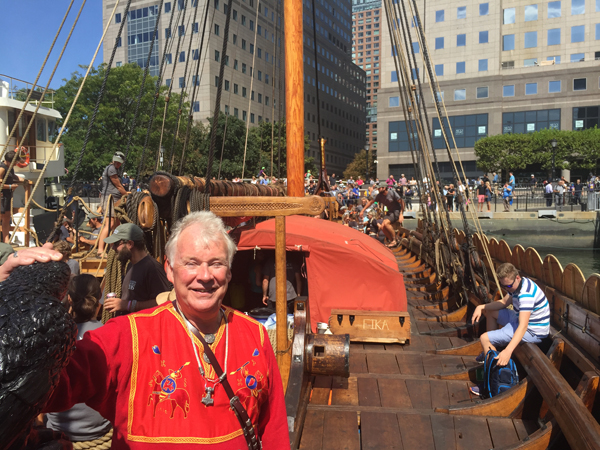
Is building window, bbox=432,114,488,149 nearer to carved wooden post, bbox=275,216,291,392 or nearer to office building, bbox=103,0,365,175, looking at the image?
office building, bbox=103,0,365,175

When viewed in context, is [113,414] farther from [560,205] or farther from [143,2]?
[143,2]

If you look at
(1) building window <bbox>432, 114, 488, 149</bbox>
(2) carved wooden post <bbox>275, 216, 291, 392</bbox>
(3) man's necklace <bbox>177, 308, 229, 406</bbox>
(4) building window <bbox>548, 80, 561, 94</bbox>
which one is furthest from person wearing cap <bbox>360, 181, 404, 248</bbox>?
(4) building window <bbox>548, 80, 561, 94</bbox>

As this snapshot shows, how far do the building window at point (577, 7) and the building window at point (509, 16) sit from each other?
5376 millimetres

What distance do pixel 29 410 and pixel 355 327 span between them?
5.26m

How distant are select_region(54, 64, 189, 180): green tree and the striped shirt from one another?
118 ft

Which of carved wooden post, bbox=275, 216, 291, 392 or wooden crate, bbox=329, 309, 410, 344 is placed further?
wooden crate, bbox=329, 309, 410, 344

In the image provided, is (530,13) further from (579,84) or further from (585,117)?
(585,117)

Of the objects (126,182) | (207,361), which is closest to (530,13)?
(126,182)

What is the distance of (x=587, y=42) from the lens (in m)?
47.6

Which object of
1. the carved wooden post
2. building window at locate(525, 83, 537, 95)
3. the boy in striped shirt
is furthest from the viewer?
building window at locate(525, 83, 537, 95)

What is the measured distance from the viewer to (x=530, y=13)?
48000mm

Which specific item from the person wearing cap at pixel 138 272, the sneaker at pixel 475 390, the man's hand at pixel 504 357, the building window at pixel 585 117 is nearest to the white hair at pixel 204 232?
the person wearing cap at pixel 138 272

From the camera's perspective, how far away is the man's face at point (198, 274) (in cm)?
178

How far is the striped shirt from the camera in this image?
461 cm
